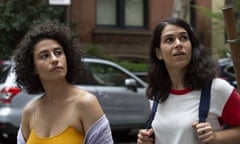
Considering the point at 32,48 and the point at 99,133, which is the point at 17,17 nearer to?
the point at 32,48

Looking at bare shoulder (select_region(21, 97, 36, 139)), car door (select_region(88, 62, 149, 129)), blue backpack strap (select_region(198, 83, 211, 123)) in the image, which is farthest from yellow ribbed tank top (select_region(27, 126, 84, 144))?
car door (select_region(88, 62, 149, 129))

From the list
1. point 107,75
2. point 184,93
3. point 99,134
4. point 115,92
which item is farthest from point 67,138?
point 107,75

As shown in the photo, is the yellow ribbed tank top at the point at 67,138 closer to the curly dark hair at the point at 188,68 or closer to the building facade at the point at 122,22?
the curly dark hair at the point at 188,68

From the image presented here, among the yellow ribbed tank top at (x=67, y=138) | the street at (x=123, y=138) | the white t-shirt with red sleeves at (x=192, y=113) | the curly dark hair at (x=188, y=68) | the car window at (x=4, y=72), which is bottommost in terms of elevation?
the street at (x=123, y=138)

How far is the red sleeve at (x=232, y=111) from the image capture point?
293 centimetres

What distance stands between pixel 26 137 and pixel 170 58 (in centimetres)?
100

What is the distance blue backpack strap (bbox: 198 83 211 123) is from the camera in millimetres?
2930

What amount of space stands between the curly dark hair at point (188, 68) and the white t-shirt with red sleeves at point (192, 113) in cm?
6

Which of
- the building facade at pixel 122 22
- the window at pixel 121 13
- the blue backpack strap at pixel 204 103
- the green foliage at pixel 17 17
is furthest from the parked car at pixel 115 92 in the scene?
the window at pixel 121 13

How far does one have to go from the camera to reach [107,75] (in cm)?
1108

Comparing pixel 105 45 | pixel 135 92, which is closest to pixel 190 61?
pixel 135 92

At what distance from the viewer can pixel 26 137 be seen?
10.7 feet

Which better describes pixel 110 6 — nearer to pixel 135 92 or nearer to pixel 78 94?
pixel 135 92

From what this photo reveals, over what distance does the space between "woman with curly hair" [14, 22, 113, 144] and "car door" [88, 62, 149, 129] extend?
7.35m
